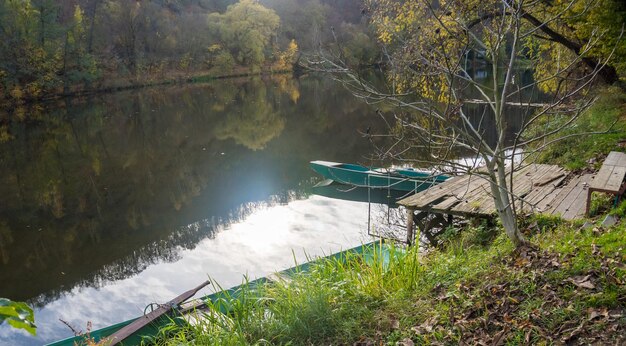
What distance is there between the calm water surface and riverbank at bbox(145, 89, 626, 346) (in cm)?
367

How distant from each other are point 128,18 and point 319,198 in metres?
46.4

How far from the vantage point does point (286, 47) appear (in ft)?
218

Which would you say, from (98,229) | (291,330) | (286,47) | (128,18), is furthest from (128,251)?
(286,47)

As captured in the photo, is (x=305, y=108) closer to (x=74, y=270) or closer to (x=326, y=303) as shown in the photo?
(x=74, y=270)

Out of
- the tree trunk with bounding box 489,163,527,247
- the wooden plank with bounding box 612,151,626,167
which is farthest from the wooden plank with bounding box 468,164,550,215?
the tree trunk with bounding box 489,163,527,247

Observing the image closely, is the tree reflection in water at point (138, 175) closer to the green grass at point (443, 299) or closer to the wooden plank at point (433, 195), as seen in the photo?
the wooden plank at point (433, 195)

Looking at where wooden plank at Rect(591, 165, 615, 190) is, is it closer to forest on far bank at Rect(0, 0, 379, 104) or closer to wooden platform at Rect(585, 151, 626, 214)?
wooden platform at Rect(585, 151, 626, 214)

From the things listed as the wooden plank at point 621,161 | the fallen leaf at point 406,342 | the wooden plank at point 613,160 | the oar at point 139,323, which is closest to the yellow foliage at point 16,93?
the oar at point 139,323

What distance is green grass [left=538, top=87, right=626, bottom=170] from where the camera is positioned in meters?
9.76

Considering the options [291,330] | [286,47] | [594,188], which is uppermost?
[286,47]

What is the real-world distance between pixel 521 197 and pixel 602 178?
52.5 inches

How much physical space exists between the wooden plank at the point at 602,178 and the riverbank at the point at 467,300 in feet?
1.13

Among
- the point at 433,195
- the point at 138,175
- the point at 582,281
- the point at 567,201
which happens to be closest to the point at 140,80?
the point at 138,175

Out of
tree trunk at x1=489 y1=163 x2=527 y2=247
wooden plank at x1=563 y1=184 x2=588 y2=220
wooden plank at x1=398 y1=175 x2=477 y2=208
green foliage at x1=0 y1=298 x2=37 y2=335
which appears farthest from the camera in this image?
wooden plank at x1=398 y1=175 x2=477 y2=208
